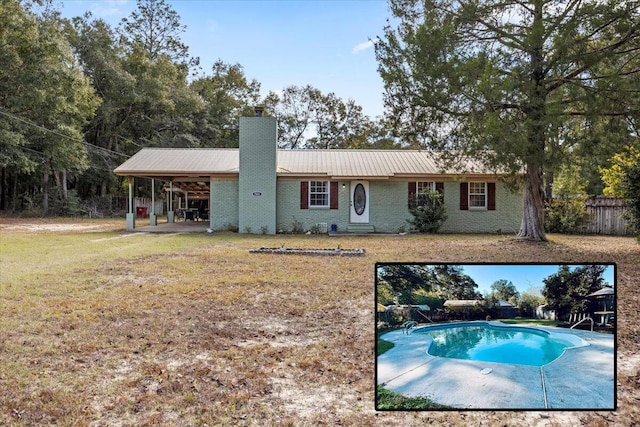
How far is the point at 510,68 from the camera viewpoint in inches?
458

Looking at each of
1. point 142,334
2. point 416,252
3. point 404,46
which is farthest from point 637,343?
point 404,46

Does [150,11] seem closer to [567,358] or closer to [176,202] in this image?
[176,202]

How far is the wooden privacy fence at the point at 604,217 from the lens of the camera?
1748 centimetres

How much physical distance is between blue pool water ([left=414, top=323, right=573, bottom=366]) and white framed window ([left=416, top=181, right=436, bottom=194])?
17.1m

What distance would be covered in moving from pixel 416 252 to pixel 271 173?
7.99 metres

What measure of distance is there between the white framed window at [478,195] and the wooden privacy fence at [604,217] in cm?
435

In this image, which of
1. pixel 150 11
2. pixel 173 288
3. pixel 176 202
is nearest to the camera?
pixel 173 288

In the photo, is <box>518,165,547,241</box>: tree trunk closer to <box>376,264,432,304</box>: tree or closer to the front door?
the front door

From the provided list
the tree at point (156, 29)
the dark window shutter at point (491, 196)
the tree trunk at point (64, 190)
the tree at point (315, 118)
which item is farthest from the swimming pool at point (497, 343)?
the tree at point (156, 29)

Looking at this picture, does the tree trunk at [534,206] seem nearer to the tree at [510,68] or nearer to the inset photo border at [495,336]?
the tree at [510,68]

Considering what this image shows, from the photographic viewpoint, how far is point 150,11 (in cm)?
3828

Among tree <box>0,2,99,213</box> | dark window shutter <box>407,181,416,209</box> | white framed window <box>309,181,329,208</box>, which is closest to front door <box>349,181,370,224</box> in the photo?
white framed window <box>309,181,329,208</box>

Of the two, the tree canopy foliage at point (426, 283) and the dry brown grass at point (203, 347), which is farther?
the dry brown grass at point (203, 347)

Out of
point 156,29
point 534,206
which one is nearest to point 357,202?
point 534,206
